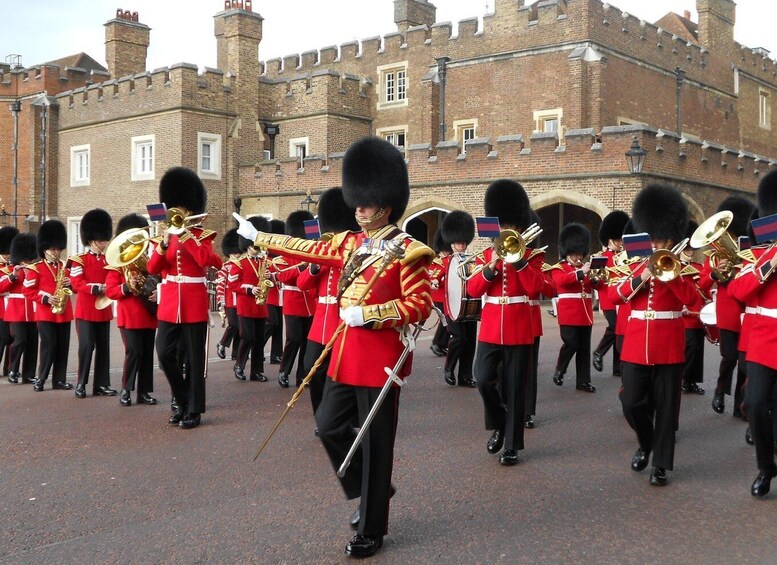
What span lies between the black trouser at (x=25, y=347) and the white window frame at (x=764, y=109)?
1160 inches

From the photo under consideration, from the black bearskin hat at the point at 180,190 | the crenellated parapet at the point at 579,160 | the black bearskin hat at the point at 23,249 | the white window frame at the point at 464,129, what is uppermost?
the white window frame at the point at 464,129

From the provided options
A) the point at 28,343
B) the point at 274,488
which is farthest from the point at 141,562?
the point at 28,343

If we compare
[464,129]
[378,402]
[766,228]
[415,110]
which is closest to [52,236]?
[378,402]

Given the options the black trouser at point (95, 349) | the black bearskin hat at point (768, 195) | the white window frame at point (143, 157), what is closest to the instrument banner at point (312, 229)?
the black trouser at point (95, 349)

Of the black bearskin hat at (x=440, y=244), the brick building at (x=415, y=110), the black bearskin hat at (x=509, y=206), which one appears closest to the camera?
the black bearskin hat at (x=509, y=206)

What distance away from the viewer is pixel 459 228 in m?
10.8

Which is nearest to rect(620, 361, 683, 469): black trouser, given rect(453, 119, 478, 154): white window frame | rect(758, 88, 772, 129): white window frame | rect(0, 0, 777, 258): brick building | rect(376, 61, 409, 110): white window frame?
rect(0, 0, 777, 258): brick building

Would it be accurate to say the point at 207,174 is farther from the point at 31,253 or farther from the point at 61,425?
the point at 61,425

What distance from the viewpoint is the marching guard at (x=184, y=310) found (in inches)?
281

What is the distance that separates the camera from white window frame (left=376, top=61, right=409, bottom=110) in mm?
28172

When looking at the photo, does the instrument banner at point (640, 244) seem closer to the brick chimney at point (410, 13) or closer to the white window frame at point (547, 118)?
the white window frame at point (547, 118)

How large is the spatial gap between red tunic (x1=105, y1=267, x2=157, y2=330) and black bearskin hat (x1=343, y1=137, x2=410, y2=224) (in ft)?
13.0

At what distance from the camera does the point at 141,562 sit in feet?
13.5

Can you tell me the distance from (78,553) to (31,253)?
6.62 meters
